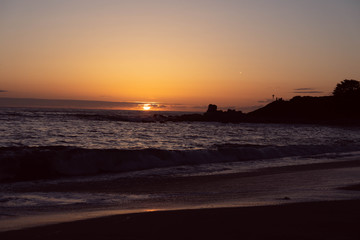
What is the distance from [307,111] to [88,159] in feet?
258

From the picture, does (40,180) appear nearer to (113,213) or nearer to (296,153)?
(113,213)

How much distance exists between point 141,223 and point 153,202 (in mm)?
2001

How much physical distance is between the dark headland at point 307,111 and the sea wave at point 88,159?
52.6m

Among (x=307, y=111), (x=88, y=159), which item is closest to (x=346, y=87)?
(x=307, y=111)

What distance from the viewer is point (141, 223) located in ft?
17.9

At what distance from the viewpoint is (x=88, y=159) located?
46.6 ft

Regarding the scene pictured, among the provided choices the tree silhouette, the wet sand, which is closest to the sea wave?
the wet sand

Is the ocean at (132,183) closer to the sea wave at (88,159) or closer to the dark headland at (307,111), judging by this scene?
the sea wave at (88,159)

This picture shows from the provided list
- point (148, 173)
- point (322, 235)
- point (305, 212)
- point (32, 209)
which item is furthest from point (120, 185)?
point (322, 235)

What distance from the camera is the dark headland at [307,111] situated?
237ft

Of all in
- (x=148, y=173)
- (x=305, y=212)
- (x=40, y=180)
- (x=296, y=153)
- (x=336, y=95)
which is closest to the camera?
(x=305, y=212)

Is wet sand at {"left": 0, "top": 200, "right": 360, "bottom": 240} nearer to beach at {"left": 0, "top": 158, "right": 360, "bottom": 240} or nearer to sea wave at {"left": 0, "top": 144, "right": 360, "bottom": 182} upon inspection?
beach at {"left": 0, "top": 158, "right": 360, "bottom": 240}

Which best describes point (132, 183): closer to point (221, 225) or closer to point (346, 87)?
point (221, 225)

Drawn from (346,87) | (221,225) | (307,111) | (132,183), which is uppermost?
(346,87)
